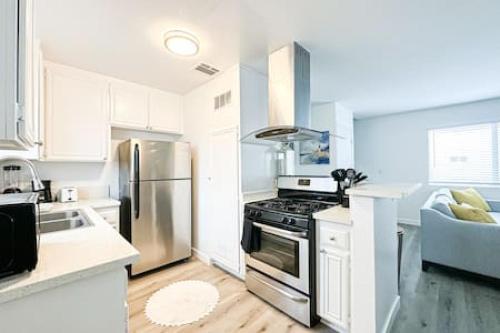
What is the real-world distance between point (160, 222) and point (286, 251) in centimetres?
173

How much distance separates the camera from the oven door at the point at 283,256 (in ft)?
5.89

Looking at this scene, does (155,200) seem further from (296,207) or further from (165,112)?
(296,207)

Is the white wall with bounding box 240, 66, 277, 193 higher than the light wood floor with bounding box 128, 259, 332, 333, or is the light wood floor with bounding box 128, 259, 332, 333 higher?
the white wall with bounding box 240, 66, 277, 193

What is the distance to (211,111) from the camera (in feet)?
9.85

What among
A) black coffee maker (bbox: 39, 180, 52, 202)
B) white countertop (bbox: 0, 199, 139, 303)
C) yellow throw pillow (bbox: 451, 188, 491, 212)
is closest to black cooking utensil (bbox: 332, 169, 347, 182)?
white countertop (bbox: 0, 199, 139, 303)

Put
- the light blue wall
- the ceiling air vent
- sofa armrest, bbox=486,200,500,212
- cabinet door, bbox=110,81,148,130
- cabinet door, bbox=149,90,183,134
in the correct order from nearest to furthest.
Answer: the ceiling air vent → cabinet door, bbox=110,81,148,130 → cabinet door, bbox=149,90,183,134 → sofa armrest, bbox=486,200,500,212 → the light blue wall

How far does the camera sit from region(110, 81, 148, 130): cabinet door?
2875mm

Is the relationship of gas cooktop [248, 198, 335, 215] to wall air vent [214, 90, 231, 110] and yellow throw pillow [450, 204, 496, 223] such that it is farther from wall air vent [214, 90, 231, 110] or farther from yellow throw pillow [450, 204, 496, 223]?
yellow throw pillow [450, 204, 496, 223]

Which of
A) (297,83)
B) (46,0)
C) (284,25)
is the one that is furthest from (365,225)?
(46,0)

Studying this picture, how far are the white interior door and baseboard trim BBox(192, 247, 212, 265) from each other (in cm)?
14

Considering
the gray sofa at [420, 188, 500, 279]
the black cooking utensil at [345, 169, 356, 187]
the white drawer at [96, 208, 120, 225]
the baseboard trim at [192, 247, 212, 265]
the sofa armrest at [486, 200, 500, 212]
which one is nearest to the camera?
the black cooking utensil at [345, 169, 356, 187]

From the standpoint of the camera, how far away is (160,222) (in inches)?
112

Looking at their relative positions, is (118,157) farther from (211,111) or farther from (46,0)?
(46,0)

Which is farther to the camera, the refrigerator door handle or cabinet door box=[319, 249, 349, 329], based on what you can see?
the refrigerator door handle
